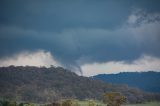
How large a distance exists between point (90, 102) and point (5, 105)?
4957 cm

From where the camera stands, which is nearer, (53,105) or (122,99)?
(122,99)

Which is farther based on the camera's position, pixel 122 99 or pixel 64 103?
pixel 64 103

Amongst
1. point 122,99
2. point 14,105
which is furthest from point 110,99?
point 14,105

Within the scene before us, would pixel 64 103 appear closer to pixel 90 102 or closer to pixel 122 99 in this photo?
pixel 90 102

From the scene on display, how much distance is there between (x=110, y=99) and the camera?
190 metres

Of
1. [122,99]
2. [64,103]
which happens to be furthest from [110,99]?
[64,103]

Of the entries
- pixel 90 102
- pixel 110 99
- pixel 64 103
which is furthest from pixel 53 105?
pixel 110 99

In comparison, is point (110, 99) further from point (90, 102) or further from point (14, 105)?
point (14, 105)

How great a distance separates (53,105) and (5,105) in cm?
2790

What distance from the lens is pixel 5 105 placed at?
644ft

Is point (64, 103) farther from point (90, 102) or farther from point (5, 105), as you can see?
point (5, 105)

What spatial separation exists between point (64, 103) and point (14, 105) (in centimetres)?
2933

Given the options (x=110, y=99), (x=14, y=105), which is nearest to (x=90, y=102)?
(x=110, y=99)

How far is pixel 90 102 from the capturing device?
19550 cm
